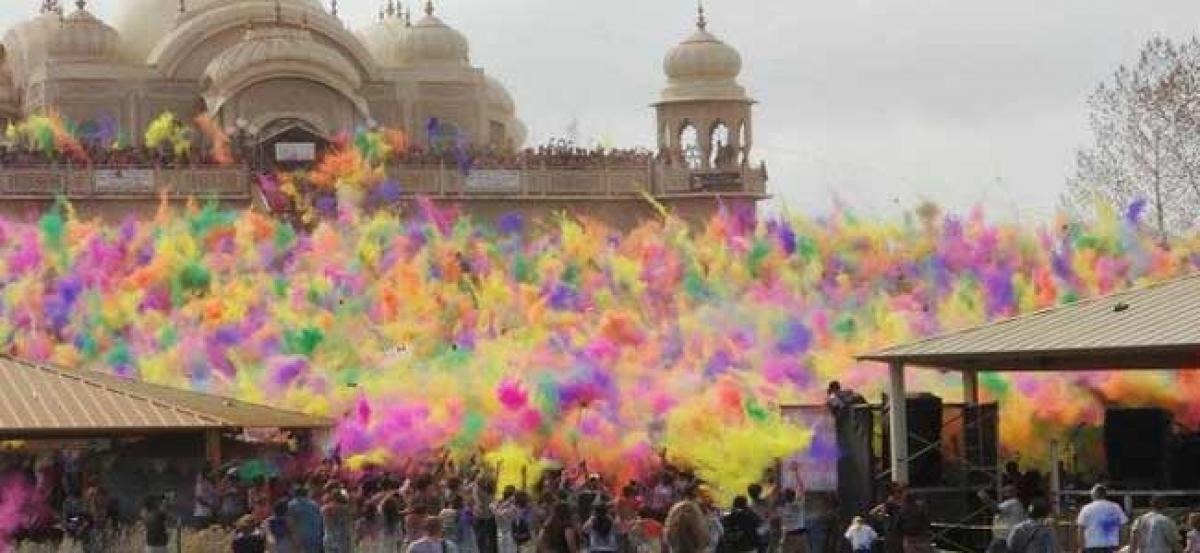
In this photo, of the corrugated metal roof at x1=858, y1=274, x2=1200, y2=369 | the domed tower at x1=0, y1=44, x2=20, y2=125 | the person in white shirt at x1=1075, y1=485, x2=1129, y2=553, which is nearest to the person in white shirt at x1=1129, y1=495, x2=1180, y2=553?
the person in white shirt at x1=1075, y1=485, x2=1129, y2=553

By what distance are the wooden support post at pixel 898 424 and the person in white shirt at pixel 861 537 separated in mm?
2489

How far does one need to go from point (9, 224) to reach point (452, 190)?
28.3 feet

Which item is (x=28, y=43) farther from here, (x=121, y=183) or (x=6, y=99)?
(x=121, y=183)

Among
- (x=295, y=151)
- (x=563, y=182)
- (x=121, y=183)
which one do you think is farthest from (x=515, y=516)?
(x=295, y=151)

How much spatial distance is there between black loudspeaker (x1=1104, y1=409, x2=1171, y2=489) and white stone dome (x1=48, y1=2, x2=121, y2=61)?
1532 inches

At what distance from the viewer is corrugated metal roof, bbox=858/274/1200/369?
79.3ft

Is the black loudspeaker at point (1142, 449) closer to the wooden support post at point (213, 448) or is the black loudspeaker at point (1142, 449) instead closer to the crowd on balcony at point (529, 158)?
the wooden support post at point (213, 448)

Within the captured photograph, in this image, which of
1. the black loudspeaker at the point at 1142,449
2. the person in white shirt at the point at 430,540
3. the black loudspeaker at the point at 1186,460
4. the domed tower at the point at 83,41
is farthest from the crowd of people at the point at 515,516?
the domed tower at the point at 83,41

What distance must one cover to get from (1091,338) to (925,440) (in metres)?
1.85

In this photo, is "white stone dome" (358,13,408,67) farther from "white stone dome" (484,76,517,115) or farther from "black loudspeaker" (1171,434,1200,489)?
"black loudspeaker" (1171,434,1200,489)

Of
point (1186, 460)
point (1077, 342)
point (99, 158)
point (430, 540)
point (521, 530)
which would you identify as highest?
point (99, 158)

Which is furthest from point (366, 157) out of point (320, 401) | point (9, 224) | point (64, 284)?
point (320, 401)

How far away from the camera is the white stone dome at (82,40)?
6097 centimetres

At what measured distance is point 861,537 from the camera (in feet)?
74.4
